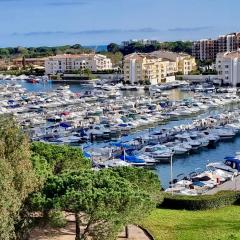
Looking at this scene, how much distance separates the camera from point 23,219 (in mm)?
11969

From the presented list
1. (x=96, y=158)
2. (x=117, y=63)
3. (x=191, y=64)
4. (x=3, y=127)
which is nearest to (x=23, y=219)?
(x=3, y=127)

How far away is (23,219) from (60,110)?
33.1 m

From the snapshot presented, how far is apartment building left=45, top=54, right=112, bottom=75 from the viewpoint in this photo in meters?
81.5

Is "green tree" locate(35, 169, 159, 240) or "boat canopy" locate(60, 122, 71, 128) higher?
"green tree" locate(35, 169, 159, 240)

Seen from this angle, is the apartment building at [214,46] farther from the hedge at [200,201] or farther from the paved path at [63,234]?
the paved path at [63,234]

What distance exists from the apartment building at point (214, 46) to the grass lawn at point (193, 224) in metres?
67.3

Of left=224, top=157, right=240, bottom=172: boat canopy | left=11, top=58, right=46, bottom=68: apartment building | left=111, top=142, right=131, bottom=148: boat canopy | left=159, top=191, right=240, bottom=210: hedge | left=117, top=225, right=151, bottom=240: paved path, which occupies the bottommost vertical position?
left=224, top=157, right=240, bottom=172: boat canopy

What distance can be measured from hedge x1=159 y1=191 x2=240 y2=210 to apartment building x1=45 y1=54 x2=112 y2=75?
6372 centimetres

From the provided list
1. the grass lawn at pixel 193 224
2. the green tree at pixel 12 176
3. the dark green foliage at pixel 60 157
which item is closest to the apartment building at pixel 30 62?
the dark green foliage at pixel 60 157

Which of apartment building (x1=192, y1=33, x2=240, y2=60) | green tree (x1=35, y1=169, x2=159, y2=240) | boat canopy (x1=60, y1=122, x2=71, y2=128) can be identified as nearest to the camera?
green tree (x1=35, y1=169, x2=159, y2=240)

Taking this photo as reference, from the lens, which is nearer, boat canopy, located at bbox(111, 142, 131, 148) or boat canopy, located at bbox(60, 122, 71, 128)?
boat canopy, located at bbox(111, 142, 131, 148)

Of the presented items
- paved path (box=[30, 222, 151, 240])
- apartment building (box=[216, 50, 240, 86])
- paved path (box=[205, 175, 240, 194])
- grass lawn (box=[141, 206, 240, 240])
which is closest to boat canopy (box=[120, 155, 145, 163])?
paved path (box=[205, 175, 240, 194])

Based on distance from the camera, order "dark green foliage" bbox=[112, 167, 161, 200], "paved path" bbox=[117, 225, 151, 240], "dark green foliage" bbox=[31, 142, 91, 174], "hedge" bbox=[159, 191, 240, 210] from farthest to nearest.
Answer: "hedge" bbox=[159, 191, 240, 210], "dark green foliage" bbox=[31, 142, 91, 174], "dark green foliage" bbox=[112, 167, 161, 200], "paved path" bbox=[117, 225, 151, 240]

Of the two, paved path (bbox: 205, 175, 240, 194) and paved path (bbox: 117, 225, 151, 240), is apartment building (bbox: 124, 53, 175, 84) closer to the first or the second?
paved path (bbox: 205, 175, 240, 194)
